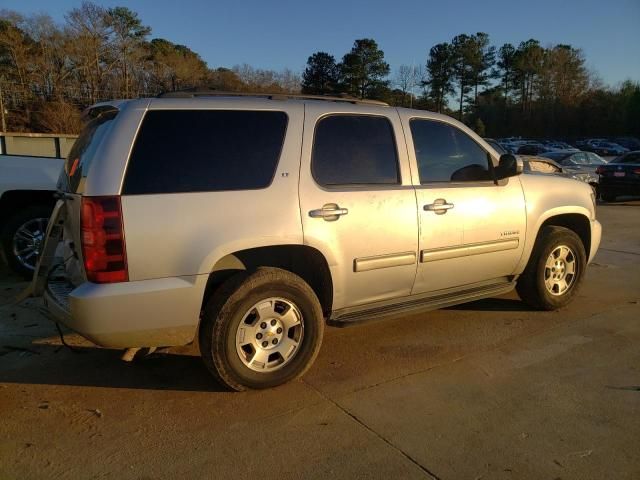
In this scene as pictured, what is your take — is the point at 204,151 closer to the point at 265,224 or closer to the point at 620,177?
the point at 265,224

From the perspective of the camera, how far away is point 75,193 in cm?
319

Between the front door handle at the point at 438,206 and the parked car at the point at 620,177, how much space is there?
45.4 ft

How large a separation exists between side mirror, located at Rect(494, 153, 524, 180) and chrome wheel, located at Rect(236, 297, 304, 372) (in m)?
2.14

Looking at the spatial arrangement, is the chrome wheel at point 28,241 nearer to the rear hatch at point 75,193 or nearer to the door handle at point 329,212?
the rear hatch at point 75,193

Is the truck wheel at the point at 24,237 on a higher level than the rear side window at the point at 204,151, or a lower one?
lower

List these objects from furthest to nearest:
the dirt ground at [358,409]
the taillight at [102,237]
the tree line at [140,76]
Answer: the tree line at [140,76] < the taillight at [102,237] < the dirt ground at [358,409]

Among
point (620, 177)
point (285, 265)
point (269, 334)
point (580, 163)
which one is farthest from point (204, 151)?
point (580, 163)

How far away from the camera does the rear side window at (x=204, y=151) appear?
3.11 m

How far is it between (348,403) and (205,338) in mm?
990

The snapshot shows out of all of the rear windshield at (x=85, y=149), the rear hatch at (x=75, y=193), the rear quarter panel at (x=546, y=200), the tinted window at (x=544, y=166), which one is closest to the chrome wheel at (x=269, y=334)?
the rear hatch at (x=75, y=193)

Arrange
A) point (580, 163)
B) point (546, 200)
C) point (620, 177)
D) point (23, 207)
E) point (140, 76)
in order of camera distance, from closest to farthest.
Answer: point (546, 200) → point (23, 207) → point (620, 177) → point (580, 163) → point (140, 76)

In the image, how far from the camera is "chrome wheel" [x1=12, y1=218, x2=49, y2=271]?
611 cm

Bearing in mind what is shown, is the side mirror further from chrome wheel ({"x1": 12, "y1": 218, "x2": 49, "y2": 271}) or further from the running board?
chrome wheel ({"x1": 12, "y1": 218, "x2": 49, "y2": 271})

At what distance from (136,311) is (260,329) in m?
0.80
